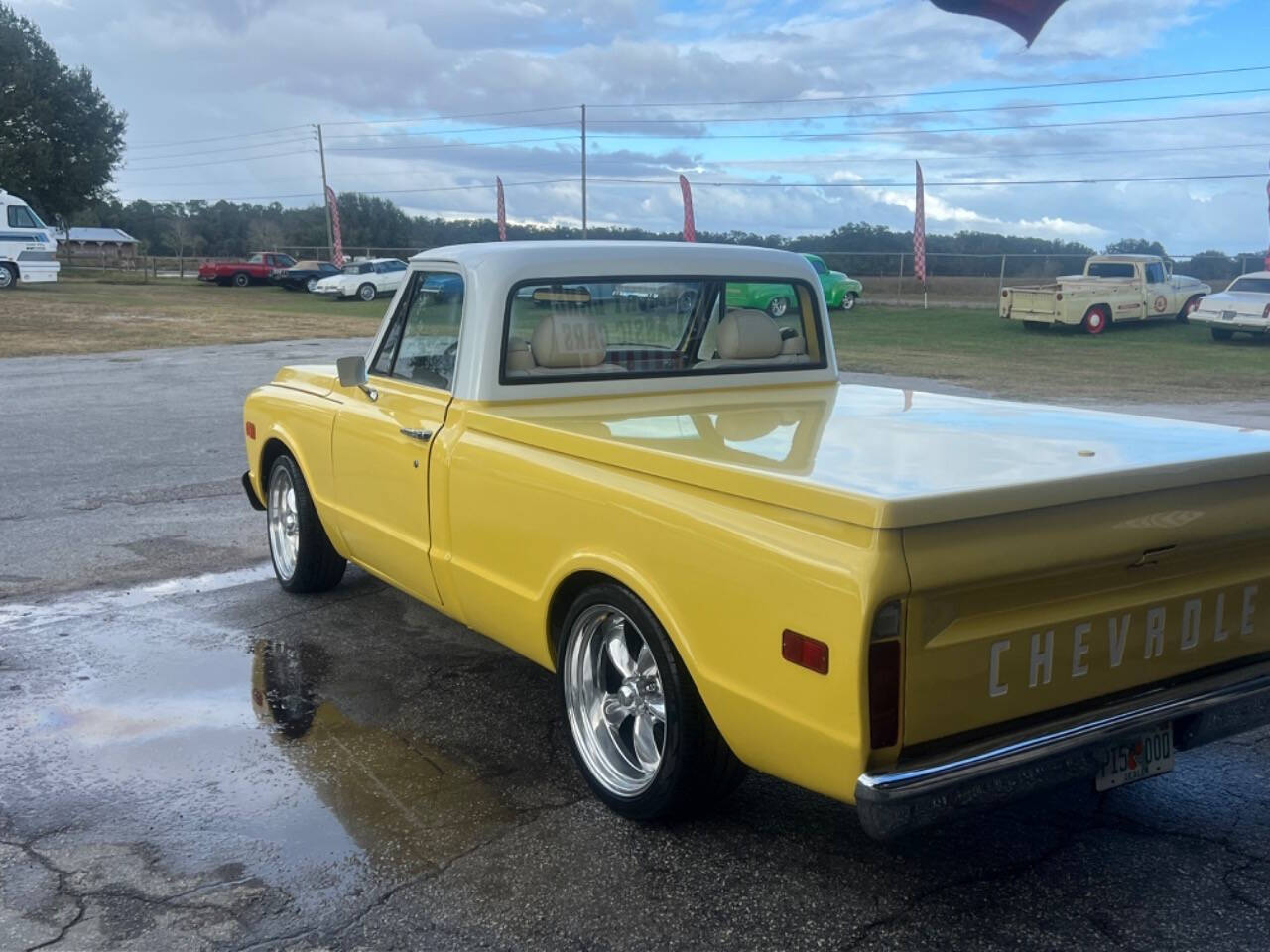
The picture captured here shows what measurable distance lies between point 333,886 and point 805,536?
5.27 ft

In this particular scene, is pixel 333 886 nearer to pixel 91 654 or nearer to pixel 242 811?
pixel 242 811

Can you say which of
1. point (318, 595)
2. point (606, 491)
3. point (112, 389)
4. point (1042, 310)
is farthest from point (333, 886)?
point (1042, 310)

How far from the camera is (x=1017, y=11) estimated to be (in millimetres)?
7938

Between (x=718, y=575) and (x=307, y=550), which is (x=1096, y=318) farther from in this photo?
(x=718, y=575)

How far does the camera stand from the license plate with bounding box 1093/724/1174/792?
3.16 meters

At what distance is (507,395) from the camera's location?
4.54 metres

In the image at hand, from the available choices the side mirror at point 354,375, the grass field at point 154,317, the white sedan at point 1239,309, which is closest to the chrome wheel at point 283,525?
the side mirror at point 354,375

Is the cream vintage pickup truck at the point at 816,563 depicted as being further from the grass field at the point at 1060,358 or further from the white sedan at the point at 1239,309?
the white sedan at the point at 1239,309

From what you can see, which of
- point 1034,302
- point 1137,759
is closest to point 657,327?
point 1137,759

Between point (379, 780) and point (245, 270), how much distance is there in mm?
45800

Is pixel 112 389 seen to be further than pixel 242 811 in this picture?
Yes

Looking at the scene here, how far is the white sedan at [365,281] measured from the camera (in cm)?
4028

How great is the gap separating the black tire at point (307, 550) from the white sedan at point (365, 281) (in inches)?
1371

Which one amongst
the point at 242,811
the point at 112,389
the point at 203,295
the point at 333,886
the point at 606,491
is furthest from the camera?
the point at 203,295
